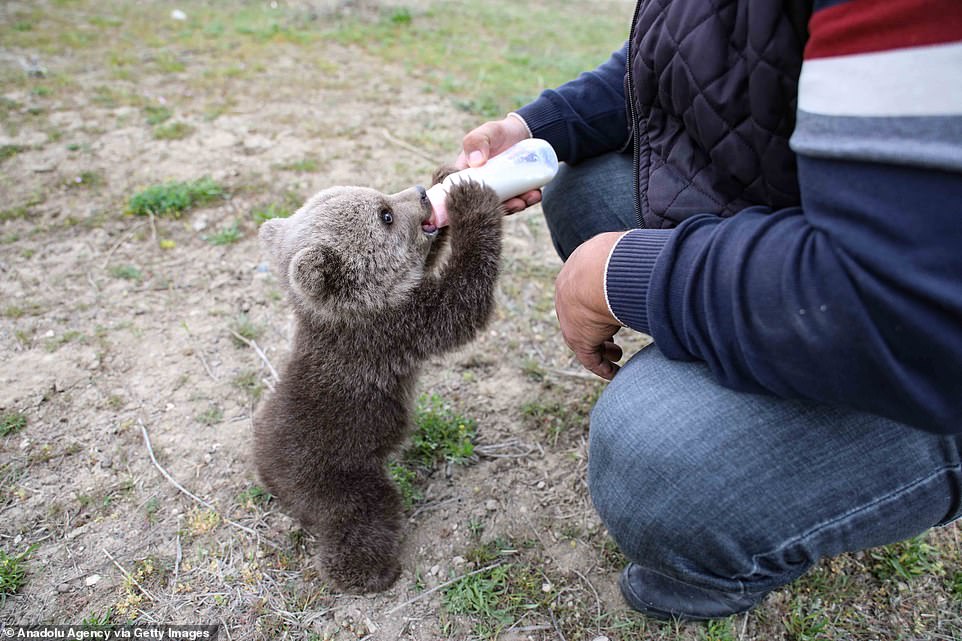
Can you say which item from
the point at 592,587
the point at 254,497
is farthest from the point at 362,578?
the point at 592,587

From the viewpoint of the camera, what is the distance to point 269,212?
14.2ft

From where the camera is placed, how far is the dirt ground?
2.41 m

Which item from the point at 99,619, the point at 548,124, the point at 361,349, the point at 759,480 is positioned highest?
the point at 548,124

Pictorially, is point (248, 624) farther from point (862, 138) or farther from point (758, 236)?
point (862, 138)

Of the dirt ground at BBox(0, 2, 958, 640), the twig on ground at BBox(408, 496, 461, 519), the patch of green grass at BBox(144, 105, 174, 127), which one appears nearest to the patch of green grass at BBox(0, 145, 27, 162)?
the dirt ground at BBox(0, 2, 958, 640)

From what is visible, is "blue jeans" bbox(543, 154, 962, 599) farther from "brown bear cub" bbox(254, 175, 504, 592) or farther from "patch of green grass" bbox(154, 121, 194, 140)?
"patch of green grass" bbox(154, 121, 194, 140)

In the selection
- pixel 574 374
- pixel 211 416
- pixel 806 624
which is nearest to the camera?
pixel 806 624

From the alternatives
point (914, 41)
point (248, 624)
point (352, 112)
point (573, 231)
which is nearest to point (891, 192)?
point (914, 41)

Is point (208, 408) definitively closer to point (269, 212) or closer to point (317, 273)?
point (317, 273)

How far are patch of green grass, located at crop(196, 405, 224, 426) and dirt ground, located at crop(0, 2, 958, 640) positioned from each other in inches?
0.4

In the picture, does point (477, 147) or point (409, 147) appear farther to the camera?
point (409, 147)

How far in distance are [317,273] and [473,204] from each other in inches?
28.7

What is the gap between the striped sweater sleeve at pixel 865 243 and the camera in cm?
122

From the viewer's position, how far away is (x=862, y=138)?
1287 millimetres
